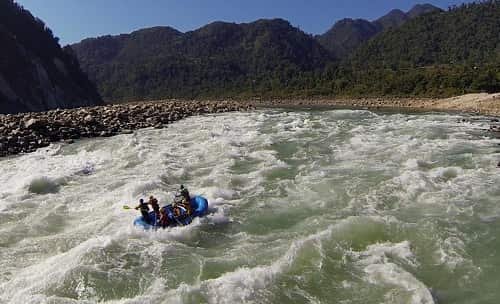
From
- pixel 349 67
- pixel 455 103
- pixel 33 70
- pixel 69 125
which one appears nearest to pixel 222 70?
pixel 349 67

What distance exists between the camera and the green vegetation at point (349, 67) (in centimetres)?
6162

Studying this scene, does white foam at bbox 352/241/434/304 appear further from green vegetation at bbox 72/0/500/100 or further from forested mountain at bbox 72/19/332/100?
forested mountain at bbox 72/19/332/100

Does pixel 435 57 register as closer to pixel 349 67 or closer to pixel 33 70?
pixel 349 67

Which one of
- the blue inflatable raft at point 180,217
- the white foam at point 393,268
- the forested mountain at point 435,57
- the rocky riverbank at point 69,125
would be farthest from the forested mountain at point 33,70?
the white foam at point 393,268

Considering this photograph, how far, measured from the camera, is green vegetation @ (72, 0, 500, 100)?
61.6 metres

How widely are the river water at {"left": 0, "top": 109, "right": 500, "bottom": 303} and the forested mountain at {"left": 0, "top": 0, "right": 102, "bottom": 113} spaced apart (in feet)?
148

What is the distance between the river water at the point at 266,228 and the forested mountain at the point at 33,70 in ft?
148

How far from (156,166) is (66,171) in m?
3.52

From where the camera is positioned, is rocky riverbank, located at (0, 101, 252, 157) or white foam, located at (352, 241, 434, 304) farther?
rocky riverbank, located at (0, 101, 252, 157)

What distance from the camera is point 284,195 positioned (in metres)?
13.2

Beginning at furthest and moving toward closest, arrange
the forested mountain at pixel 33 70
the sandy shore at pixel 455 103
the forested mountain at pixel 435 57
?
1. the forested mountain at pixel 33 70
2. the forested mountain at pixel 435 57
3. the sandy shore at pixel 455 103

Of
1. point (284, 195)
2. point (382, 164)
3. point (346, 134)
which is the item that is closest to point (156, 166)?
point (284, 195)

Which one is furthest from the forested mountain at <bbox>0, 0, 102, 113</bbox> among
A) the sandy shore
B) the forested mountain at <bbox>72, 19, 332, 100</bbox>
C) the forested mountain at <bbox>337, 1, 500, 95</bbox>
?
the forested mountain at <bbox>337, 1, 500, 95</bbox>

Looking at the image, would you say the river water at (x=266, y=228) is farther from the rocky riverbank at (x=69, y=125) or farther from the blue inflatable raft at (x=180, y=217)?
the rocky riverbank at (x=69, y=125)
